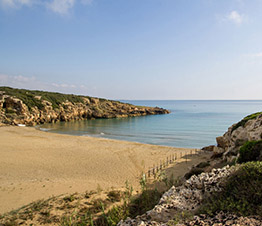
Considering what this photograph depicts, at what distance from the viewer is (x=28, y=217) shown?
7.66m

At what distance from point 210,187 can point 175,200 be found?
116 centimetres

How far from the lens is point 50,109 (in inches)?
2355

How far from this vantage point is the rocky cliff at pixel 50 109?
49.5 m

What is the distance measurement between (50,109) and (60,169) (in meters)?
48.4

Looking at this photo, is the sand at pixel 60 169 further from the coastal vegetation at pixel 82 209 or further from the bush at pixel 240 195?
the bush at pixel 240 195

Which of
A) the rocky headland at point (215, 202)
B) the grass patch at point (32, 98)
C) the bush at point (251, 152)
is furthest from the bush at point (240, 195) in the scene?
the grass patch at point (32, 98)

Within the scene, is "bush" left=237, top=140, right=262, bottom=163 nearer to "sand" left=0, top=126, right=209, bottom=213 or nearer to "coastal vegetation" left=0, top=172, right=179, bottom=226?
"coastal vegetation" left=0, top=172, right=179, bottom=226

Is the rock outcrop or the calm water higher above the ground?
the rock outcrop

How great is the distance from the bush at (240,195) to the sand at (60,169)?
752 centimetres

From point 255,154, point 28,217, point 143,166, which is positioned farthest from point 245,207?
point 143,166

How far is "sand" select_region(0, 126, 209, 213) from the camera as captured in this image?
10.8 m

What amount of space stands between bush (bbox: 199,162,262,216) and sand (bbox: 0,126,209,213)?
752cm

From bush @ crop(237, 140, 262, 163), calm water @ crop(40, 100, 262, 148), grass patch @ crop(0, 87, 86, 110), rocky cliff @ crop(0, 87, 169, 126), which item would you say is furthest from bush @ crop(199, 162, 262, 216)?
grass patch @ crop(0, 87, 86, 110)

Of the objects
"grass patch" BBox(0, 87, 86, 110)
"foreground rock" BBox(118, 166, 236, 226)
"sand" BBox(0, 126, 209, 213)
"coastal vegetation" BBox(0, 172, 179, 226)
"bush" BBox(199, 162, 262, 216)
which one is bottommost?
"sand" BBox(0, 126, 209, 213)
